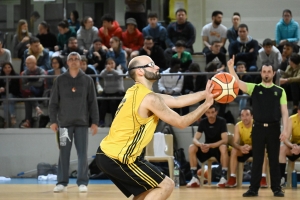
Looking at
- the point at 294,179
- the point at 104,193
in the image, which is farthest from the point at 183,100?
the point at 294,179

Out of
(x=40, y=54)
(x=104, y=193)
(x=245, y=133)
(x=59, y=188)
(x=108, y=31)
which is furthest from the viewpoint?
(x=108, y=31)

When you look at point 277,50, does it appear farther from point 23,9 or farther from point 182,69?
point 23,9

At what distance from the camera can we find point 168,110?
546cm

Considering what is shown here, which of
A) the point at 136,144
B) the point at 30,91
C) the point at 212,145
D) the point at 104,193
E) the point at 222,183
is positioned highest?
the point at 136,144

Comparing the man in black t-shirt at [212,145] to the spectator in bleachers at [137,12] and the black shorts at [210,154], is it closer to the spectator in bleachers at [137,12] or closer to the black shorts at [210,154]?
the black shorts at [210,154]

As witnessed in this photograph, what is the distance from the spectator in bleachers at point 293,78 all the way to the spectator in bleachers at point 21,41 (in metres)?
6.98

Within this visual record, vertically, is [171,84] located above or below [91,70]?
below

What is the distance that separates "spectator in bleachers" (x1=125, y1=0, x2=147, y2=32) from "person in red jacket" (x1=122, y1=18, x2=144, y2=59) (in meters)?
0.93

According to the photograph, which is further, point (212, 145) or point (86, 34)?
point (86, 34)

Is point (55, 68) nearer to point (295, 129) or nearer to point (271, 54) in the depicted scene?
point (271, 54)

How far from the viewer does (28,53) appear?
15.5 meters

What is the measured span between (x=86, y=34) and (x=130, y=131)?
11.2m

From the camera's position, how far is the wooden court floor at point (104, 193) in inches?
368

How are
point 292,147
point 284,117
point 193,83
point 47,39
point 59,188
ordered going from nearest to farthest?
point 284,117 → point 59,188 → point 292,147 → point 193,83 → point 47,39
